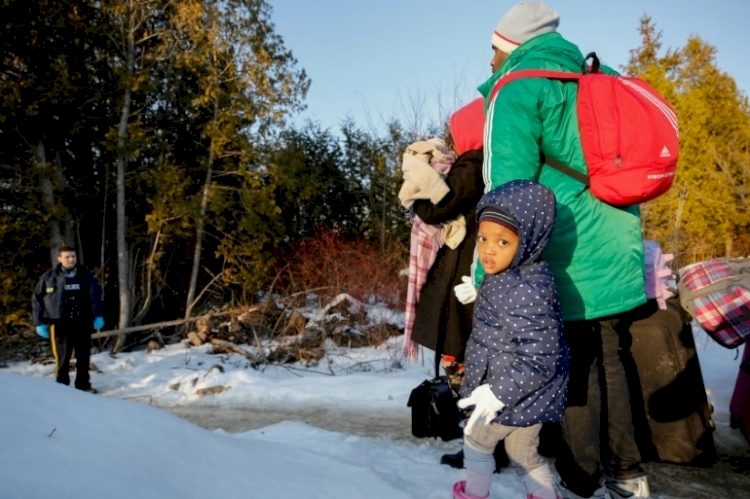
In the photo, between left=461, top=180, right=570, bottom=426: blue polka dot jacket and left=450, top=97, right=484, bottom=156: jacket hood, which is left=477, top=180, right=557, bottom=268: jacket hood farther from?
left=450, top=97, right=484, bottom=156: jacket hood

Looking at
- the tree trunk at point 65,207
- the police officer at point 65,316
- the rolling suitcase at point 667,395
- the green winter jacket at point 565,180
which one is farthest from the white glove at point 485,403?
the tree trunk at point 65,207

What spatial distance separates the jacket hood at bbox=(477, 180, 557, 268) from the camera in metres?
1.90

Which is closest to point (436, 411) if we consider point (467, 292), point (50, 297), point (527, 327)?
point (467, 292)

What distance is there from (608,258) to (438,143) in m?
1.10

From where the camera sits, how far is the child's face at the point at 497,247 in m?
2.00

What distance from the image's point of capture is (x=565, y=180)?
206 centimetres

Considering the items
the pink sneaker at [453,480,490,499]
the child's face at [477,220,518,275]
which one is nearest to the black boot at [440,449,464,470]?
the pink sneaker at [453,480,490,499]

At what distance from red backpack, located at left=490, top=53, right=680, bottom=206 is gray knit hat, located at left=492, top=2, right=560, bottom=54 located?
0.35 metres

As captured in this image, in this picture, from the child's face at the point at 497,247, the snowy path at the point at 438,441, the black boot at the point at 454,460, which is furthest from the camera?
the black boot at the point at 454,460

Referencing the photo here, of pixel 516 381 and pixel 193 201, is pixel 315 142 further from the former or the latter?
pixel 516 381

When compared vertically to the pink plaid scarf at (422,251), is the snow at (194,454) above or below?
below

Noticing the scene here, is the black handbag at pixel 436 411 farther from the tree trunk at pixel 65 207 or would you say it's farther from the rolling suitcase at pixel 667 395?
the tree trunk at pixel 65 207

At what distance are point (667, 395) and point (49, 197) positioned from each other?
912 cm

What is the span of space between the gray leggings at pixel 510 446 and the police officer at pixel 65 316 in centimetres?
517
